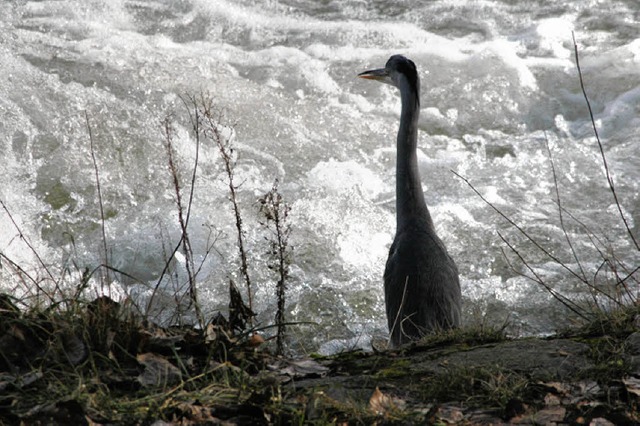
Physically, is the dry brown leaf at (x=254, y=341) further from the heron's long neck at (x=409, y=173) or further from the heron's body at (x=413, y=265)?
the heron's long neck at (x=409, y=173)

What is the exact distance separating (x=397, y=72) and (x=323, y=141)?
8.37ft

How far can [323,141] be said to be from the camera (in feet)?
26.1

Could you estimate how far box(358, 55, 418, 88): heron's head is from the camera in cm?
523

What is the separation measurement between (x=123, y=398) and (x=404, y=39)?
7877 millimetres

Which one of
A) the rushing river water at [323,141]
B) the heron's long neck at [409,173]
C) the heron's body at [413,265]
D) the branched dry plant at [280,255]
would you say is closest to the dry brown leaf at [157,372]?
the branched dry plant at [280,255]

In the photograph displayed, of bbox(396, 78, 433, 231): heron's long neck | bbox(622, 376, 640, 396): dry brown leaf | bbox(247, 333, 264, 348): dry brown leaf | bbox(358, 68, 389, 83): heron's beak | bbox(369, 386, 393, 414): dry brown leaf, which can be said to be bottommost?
bbox(369, 386, 393, 414): dry brown leaf

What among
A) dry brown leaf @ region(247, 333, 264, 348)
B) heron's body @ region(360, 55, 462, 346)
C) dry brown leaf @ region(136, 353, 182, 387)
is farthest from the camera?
heron's body @ region(360, 55, 462, 346)

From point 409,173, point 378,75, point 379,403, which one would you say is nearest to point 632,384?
point 379,403

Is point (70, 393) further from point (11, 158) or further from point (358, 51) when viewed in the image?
point (358, 51)

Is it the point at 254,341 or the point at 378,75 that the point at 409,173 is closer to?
the point at 378,75

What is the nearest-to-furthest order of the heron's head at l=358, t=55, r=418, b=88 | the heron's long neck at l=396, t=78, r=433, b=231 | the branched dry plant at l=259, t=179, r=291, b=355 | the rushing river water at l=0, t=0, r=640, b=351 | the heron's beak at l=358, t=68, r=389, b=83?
the branched dry plant at l=259, t=179, r=291, b=355
the heron's long neck at l=396, t=78, r=433, b=231
the heron's head at l=358, t=55, r=418, b=88
the heron's beak at l=358, t=68, r=389, b=83
the rushing river water at l=0, t=0, r=640, b=351

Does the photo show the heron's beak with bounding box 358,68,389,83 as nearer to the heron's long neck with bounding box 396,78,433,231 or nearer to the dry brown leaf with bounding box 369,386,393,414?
the heron's long neck with bounding box 396,78,433,231

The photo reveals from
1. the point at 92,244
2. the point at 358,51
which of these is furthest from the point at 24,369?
the point at 358,51

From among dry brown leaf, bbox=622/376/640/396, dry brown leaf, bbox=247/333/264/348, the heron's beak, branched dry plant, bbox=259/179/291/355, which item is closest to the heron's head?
the heron's beak
